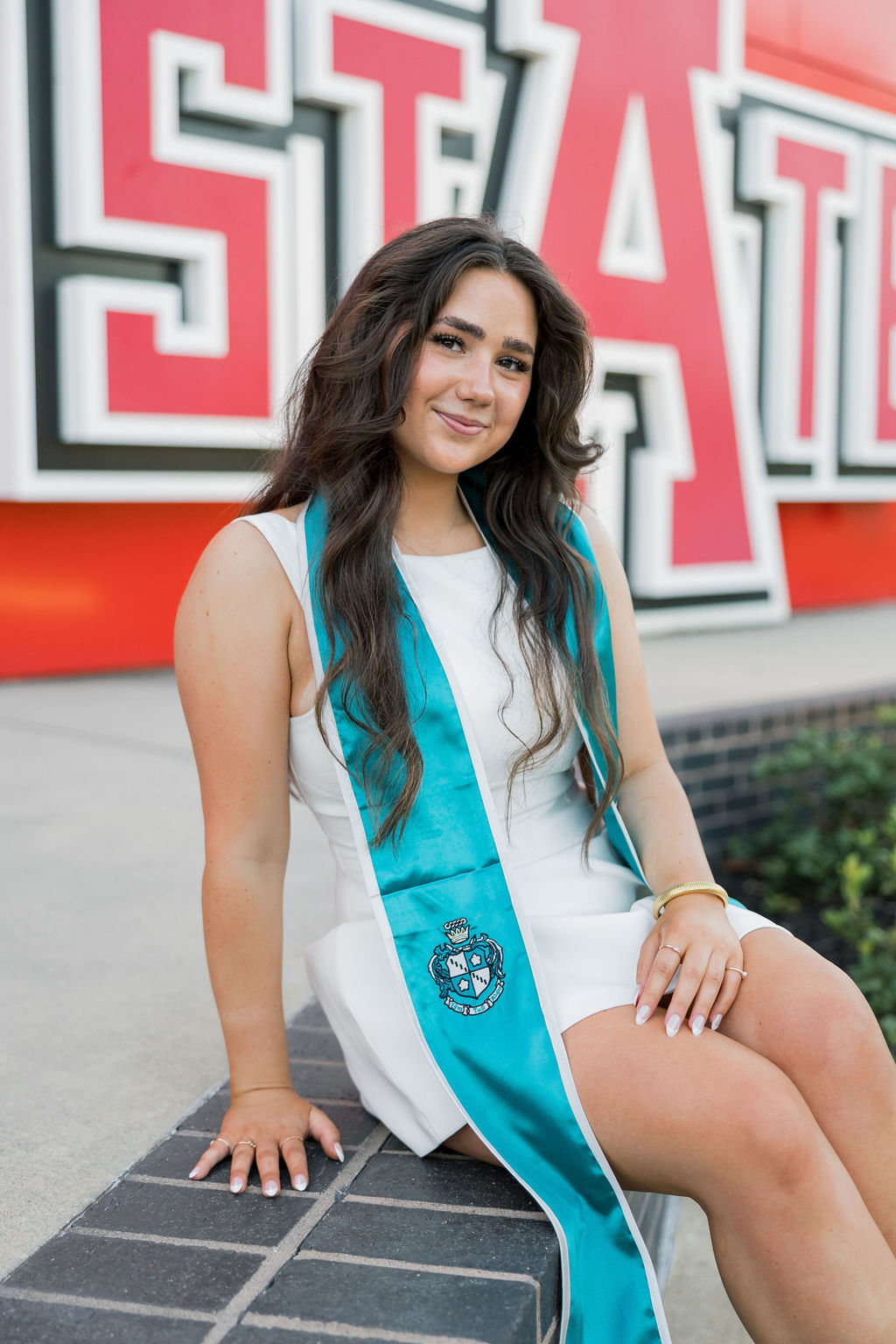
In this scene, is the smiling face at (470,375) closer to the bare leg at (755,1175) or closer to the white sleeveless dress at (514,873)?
the white sleeveless dress at (514,873)

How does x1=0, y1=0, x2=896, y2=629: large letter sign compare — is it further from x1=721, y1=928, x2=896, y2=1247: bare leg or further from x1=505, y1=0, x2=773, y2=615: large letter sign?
x1=721, y1=928, x2=896, y2=1247: bare leg

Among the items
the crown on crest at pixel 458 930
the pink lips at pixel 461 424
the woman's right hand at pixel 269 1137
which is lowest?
the woman's right hand at pixel 269 1137

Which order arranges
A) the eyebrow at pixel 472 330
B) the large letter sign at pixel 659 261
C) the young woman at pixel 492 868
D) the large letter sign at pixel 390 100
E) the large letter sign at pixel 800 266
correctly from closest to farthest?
the young woman at pixel 492 868 → the eyebrow at pixel 472 330 → the large letter sign at pixel 390 100 → the large letter sign at pixel 659 261 → the large letter sign at pixel 800 266

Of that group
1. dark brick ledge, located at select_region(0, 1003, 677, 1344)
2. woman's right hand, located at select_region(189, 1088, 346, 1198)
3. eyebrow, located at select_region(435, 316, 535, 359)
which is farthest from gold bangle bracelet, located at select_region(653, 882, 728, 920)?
eyebrow, located at select_region(435, 316, 535, 359)

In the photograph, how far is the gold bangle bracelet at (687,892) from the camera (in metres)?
1.65

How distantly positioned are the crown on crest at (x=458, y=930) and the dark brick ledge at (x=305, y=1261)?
11.5 inches

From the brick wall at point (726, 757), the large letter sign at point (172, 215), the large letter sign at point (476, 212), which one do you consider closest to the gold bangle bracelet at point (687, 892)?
the brick wall at point (726, 757)

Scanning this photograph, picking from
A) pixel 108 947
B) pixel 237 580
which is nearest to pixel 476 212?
pixel 108 947

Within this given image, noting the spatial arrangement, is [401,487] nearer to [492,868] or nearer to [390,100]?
[492,868]

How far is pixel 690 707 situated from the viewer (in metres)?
3.92

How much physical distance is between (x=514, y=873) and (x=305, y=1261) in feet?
1.69

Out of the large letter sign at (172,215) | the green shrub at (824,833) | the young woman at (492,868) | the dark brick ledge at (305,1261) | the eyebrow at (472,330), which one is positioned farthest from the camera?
the large letter sign at (172,215)

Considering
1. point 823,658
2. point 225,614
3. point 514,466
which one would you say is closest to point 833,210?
point 823,658

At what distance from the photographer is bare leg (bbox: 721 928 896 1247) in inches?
56.8
